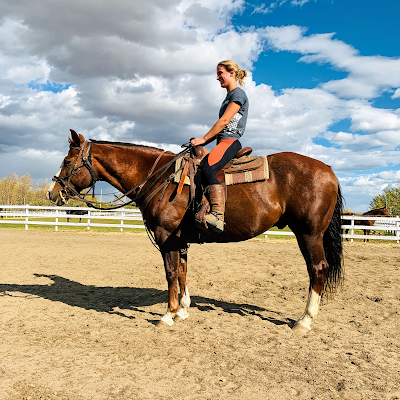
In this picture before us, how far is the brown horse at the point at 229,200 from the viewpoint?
4.49 metres

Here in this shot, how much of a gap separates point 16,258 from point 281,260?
26.8 ft

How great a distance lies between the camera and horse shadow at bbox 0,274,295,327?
208 inches

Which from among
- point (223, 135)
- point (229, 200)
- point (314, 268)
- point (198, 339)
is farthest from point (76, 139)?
point (314, 268)

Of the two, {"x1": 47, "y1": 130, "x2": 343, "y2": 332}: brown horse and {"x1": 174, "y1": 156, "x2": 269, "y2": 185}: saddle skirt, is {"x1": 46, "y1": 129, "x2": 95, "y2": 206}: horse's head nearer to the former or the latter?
{"x1": 47, "y1": 130, "x2": 343, "y2": 332}: brown horse

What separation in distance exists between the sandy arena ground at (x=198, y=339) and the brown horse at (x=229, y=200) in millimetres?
604

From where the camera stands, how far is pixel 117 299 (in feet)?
19.6

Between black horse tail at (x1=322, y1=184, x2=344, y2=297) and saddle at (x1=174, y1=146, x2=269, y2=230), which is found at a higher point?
saddle at (x1=174, y1=146, x2=269, y2=230)

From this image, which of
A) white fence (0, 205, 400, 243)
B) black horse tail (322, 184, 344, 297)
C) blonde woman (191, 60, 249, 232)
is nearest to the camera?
blonde woman (191, 60, 249, 232)

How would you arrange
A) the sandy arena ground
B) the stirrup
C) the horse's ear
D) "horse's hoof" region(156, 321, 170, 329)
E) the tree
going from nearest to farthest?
the sandy arena ground < the stirrup < "horse's hoof" region(156, 321, 170, 329) < the horse's ear < the tree

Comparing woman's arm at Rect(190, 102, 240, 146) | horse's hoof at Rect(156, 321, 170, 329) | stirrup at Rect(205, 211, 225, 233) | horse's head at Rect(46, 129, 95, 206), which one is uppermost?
woman's arm at Rect(190, 102, 240, 146)

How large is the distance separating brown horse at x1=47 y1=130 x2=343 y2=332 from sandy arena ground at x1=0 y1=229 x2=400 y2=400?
0.60 meters

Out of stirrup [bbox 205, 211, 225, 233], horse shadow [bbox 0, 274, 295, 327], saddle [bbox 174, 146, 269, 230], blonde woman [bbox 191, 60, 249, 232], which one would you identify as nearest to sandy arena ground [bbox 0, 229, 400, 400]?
horse shadow [bbox 0, 274, 295, 327]

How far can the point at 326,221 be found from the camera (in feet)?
15.3

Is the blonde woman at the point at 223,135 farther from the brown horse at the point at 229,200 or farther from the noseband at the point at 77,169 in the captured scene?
the noseband at the point at 77,169
